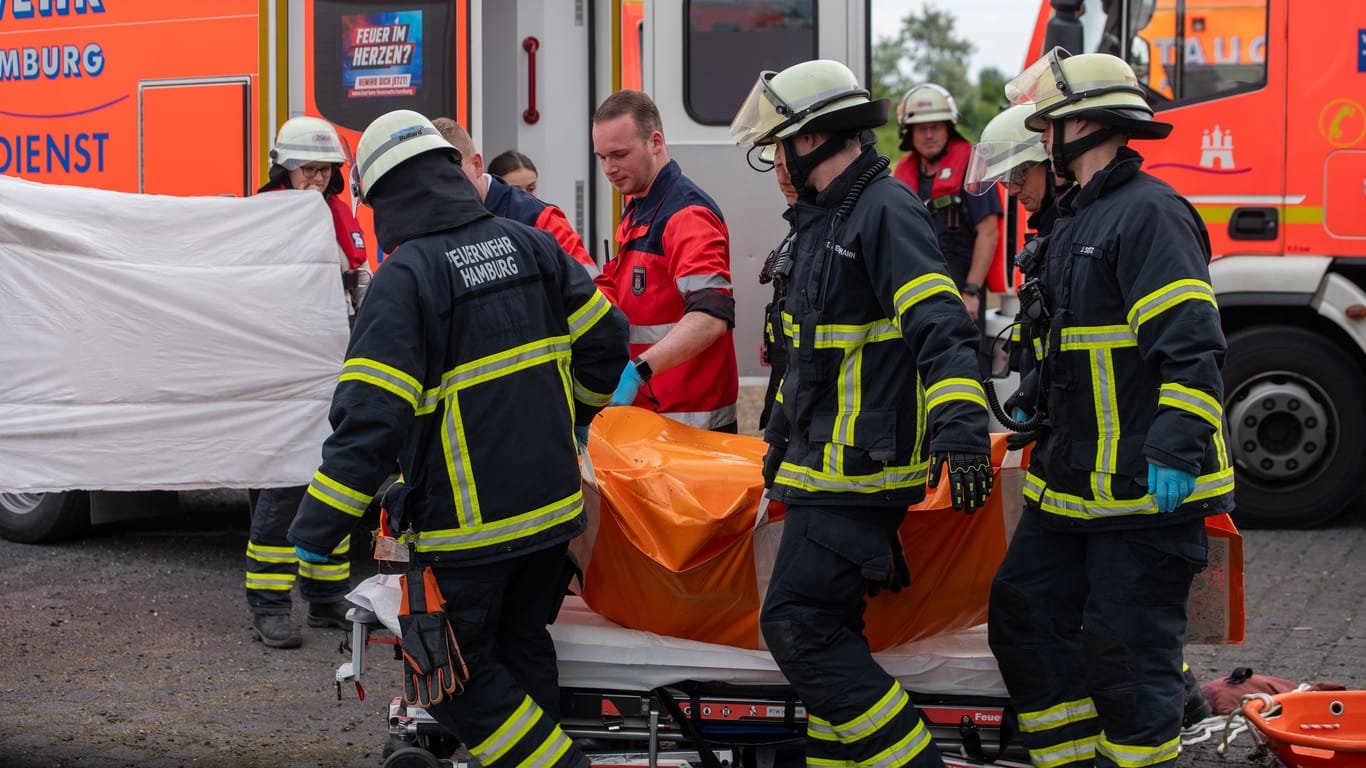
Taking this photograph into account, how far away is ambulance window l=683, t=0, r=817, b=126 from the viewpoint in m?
6.71

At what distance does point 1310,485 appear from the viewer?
755 cm

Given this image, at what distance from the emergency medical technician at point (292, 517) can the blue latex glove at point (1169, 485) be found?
10.0 ft

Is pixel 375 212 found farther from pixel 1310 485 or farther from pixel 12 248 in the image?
pixel 1310 485

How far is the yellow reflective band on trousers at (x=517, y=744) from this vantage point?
11.9 feet

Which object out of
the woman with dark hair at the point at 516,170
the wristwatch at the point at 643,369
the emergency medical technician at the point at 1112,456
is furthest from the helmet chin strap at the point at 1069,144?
the woman with dark hair at the point at 516,170

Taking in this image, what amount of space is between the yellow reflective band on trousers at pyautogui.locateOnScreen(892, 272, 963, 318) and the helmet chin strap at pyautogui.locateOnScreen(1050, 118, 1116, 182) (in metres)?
0.51

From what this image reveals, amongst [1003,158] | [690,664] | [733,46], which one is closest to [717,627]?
[690,664]

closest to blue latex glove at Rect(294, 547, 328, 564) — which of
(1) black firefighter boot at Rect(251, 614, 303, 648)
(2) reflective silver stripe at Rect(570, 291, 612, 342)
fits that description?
(2) reflective silver stripe at Rect(570, 291, 612, 342)

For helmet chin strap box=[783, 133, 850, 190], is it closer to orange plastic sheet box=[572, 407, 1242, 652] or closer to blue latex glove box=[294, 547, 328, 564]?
orange plastic sheet box=[572, 407, 1242, 652]

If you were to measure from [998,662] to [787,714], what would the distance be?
0.55 m

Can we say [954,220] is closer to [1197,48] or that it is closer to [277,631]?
[1197,48]

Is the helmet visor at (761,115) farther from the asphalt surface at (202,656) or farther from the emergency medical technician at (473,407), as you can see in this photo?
the asphalt surface at (202,656)

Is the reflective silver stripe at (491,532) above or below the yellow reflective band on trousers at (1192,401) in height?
below

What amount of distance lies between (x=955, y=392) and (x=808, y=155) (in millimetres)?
787
